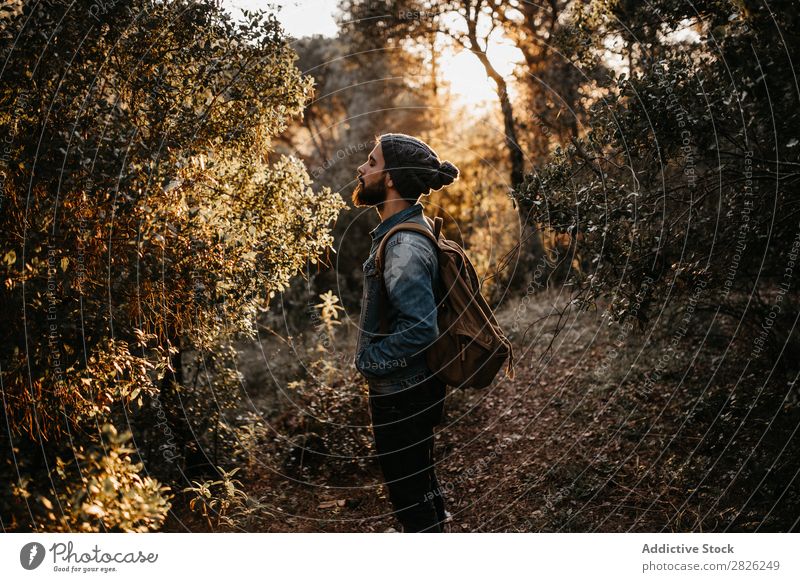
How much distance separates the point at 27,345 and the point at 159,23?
2.23m

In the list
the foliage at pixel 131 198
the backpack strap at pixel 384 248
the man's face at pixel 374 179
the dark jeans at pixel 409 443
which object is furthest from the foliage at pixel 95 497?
the man's face at pixel 374 179

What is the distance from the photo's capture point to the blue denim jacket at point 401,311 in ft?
9.25

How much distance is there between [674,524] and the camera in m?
3.80

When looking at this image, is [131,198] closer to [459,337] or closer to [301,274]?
[301,274]

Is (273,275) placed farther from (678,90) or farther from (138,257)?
(678,90)

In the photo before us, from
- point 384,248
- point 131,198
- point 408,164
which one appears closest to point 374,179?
point 408,164

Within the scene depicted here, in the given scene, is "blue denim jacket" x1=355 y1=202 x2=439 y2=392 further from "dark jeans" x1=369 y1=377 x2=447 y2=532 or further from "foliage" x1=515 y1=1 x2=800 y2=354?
"foliage" x1=515 y1=1 x2=800 y2=354

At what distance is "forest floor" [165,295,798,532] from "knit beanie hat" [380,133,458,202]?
1492 millimetres

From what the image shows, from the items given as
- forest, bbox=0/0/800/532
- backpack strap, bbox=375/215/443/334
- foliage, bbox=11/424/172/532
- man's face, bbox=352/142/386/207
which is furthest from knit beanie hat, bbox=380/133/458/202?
foliage, bbox=11/424/172/532

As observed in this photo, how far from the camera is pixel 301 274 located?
4.64 m

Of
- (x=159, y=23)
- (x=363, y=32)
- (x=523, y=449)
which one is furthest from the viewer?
(x=363, y=32)

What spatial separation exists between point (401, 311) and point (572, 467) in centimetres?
284

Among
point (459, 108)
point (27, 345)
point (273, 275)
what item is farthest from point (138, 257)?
point (459, 108)

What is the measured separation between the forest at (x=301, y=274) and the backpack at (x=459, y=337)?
1034 millimetres
